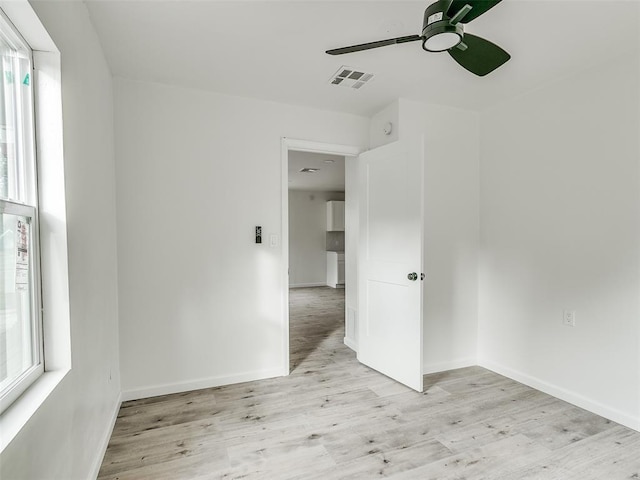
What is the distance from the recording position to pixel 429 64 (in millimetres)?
2459

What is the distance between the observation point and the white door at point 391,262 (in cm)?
280

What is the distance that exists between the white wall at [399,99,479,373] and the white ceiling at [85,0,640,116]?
1.09 feet

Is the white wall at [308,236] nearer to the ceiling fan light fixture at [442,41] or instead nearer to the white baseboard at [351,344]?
the white baseboard at [351,344]

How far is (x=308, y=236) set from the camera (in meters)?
8.78

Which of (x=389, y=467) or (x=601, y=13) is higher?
(x=601, y=13)

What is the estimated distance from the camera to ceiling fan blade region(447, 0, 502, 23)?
1268 millimetres

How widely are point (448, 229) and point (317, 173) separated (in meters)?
3.59

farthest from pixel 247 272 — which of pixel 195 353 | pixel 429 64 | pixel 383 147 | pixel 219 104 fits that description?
pixel 429 64

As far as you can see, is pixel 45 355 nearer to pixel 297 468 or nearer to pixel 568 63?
pixel 297 468

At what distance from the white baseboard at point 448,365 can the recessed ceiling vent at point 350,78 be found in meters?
2.56

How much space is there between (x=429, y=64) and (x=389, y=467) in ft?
8.63

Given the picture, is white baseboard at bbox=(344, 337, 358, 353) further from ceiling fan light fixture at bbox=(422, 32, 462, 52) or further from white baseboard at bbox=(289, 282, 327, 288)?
white baseboard at bbox=(289, 282, 327, 288)

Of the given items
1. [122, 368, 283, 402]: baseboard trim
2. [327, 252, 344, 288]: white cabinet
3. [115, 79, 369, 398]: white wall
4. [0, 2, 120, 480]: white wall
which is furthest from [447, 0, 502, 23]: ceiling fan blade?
[327, 252, 344, 288]: white cabinet

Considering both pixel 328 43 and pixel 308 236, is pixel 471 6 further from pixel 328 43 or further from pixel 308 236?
pixel 308 236
